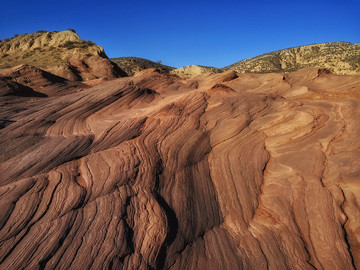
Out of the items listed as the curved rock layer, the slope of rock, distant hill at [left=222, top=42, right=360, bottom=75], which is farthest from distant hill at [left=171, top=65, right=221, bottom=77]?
the curved rock layer

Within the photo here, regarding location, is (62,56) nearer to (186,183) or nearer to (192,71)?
(192,71)

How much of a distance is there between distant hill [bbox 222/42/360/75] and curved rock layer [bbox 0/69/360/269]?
40.2 meters

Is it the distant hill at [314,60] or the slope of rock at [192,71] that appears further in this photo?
the slope of rock at [192,71]

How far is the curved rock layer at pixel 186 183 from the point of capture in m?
4.68

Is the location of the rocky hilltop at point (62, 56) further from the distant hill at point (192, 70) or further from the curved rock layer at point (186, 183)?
the distant hill at point (192, 70)

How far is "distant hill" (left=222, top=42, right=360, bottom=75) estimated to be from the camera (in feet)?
135

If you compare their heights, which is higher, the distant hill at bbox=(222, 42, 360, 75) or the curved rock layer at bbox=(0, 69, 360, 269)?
the distant hill at bbox=(222, 42, 360, 75)

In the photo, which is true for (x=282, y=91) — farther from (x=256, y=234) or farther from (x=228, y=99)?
(x=256, y=234)

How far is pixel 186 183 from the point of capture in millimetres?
6617

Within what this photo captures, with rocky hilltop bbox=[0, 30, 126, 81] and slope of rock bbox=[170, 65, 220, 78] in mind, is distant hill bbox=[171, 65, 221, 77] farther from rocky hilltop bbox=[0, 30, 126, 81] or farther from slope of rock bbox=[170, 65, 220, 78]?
rocky hilltop bbox=[0, 30, 126, 81]

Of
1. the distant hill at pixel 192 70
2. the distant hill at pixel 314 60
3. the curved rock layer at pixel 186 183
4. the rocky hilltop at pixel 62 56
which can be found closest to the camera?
the curved rock layer at pixel 186 183

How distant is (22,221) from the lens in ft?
16.0

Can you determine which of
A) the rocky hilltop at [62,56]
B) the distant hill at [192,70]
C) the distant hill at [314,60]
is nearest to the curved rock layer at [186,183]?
the rocky hilltop at [62,56]

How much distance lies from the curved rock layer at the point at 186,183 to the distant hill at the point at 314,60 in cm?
4023
